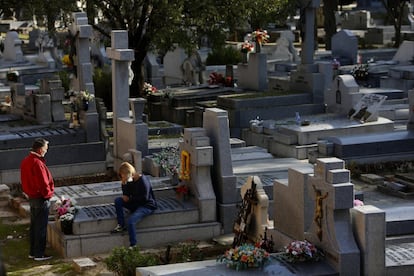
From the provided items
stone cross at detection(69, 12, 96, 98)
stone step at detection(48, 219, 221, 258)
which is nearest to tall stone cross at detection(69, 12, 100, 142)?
stone cross at detection(69, 12, 96, 98)

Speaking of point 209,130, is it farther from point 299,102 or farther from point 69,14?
point 69,14

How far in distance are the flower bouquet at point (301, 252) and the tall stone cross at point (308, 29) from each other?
13002mm

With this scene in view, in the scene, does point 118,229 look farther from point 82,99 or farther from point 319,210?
point 82,99

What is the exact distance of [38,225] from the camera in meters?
A: 12.4

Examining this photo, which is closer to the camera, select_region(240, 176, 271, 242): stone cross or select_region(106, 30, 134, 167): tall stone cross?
select_region(240, 176, 271, 242): stone cross

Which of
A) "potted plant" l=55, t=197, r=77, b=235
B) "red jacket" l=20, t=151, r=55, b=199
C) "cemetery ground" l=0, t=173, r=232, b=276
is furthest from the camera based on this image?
"potted plant" l=55, t=197, r=77, b=235

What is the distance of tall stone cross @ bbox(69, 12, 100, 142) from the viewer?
17.8 m

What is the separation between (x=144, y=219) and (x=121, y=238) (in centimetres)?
42

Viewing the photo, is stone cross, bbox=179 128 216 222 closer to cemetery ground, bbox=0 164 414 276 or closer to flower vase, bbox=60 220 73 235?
cemetery ground, bbox=0 164 414 276

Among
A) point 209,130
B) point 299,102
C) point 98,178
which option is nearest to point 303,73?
point 299,102

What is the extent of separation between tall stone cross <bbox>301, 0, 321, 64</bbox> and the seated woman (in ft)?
36.6

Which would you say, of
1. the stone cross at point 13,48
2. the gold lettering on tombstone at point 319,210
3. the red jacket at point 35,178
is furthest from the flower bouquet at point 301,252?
the stone cross at point 13,48

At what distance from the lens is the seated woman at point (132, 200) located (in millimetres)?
12406

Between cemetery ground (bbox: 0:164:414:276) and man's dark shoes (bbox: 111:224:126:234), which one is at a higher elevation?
man's dark shoes (bbox: 111:224:126:234)
